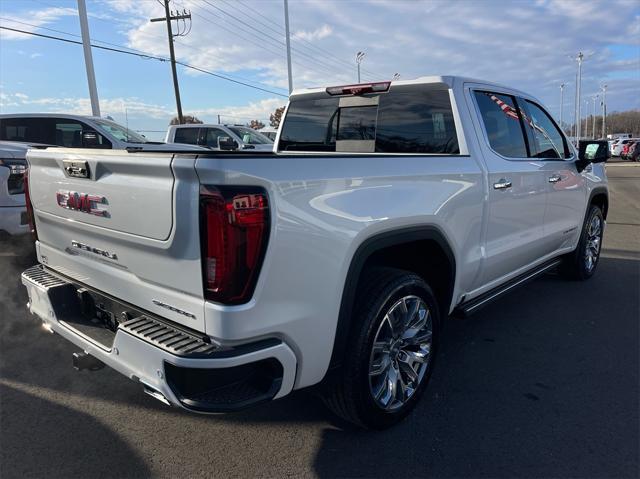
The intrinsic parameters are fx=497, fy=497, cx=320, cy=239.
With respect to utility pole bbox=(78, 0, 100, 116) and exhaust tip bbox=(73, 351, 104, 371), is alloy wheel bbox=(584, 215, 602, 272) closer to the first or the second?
exhaust tip bbox=(73, 351, 104, 371)

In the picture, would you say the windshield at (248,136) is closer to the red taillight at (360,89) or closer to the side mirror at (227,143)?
the side mirror at (227,143)

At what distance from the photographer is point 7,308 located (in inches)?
187

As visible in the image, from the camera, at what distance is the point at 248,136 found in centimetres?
1472

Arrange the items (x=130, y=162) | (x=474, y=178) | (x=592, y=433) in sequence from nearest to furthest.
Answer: (x=130, y=162) < (x=592, y=433) < (x=474, y=178)

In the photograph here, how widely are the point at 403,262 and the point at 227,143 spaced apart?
368 inches

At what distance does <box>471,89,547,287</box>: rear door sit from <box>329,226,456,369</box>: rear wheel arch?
1.58 feet

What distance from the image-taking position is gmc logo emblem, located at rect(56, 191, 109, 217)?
2.42 metres

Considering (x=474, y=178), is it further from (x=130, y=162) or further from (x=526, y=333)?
(x=130, y=162)

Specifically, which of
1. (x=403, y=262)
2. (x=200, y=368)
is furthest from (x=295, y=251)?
(x=403, y=262)

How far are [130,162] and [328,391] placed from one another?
4.93 ft

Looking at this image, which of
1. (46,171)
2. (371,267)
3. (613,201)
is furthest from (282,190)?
(613,201)

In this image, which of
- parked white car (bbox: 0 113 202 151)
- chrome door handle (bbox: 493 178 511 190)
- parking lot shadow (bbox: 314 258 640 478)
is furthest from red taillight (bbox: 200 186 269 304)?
parked white car (bbox: 0 113 202 151)

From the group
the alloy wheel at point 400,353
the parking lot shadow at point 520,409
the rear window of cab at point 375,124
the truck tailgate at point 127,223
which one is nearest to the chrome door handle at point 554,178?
the parking lot shadow at point 520,409

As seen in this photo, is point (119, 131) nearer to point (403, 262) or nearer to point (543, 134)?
point (543, 134)
